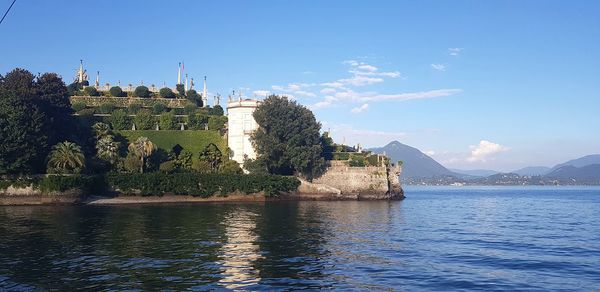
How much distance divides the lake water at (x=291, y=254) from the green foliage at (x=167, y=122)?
151ft

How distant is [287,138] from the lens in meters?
82.1

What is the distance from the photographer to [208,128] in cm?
9556

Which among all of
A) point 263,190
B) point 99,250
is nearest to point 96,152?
point 263,190

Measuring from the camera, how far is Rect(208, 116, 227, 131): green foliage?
94.9 m

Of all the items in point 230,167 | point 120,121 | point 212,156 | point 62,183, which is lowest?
point 62,183

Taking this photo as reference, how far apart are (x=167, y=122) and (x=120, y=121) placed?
829 centimetres

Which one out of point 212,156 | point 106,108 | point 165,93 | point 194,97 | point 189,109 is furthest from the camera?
point 194,97

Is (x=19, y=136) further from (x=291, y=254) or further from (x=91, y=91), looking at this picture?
(x=291, y=254)

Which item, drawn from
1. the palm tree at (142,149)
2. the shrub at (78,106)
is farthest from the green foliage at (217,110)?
the palm tree at (142,149)

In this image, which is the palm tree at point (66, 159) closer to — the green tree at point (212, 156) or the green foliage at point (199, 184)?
the green foliage at point (199, 184)

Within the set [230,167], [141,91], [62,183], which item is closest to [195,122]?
[230,167]

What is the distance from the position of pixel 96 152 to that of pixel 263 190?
27764mm

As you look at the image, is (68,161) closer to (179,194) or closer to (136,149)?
(136,149)

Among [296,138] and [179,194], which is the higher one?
[296,138]
